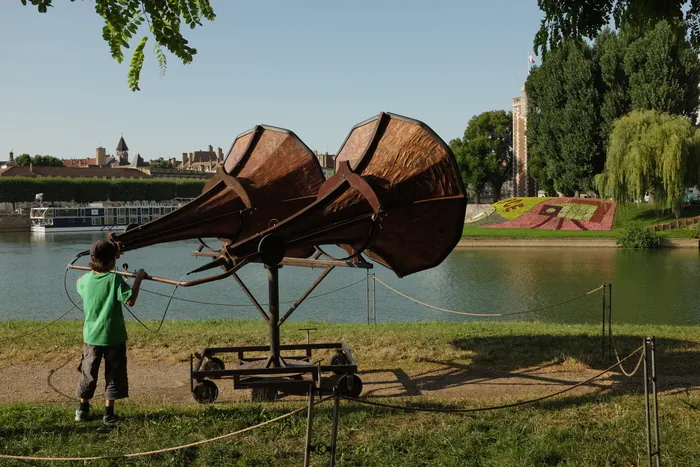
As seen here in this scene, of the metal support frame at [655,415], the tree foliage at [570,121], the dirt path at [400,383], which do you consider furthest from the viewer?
the tree foliage at [570,121]

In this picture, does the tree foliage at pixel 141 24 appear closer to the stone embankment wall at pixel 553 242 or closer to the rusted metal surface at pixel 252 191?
the rusted metal surface at pixel 252 191

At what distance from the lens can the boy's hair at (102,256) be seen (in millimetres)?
6566

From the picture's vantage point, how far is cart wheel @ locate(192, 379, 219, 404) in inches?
313

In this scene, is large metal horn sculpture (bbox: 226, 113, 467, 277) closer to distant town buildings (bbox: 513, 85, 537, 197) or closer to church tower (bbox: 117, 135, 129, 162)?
distant town buildings (bbox: 513, 85, 537, 197)

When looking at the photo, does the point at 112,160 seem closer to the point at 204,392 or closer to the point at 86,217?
the point at 86,217

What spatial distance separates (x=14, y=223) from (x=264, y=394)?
234 ft

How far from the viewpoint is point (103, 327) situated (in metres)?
6.59

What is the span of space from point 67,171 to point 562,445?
114911mm

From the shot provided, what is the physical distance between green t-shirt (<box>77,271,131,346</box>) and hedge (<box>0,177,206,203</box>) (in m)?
81.3

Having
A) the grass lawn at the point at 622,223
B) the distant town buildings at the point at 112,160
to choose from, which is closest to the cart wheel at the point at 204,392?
the grass lawn at the point at 622,223

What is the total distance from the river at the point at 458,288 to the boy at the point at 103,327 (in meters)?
12.7

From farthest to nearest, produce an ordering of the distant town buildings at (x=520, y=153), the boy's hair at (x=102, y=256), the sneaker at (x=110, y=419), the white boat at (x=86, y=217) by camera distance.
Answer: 1. the distant town buildings at (x=520, y=153)
2. the white boat at (x=86, y=217)
3. the boy's hair at (x=102, y=256)
4. the sneaker at (x=110, y=419)

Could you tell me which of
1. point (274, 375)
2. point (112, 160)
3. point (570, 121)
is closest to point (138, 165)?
point (112, 160)

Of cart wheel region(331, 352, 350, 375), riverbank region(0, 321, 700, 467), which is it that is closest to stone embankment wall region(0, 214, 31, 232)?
riverbank region(0, 321, 700, 467)
